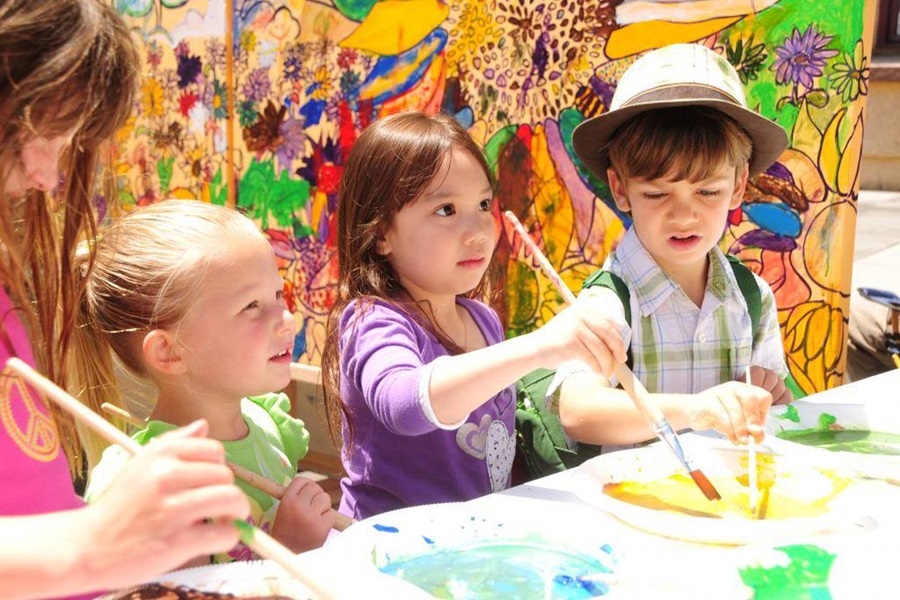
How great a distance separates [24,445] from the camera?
38.9 inches

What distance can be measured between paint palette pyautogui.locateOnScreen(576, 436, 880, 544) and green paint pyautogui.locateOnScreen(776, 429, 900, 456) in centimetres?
18

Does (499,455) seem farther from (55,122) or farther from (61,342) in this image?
(55,122)

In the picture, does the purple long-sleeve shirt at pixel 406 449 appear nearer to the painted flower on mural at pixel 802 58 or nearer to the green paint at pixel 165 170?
the painted flower on mural at pixel 802 58

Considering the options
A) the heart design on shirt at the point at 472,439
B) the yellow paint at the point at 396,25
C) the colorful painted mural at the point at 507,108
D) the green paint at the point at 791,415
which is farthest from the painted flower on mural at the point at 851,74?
the heart design on shirt at the point at 472,439

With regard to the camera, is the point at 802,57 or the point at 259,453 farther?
the point at 802,57

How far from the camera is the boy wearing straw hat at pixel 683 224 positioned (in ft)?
5.49

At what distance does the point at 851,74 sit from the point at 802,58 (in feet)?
0.40

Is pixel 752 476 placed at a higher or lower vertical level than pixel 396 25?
lower

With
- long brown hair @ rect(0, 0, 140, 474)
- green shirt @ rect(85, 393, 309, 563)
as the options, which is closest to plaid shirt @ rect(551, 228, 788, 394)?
green shirt @ rect(85, 393, 309, 563)

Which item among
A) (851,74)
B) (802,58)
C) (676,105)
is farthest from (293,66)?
(676,105)

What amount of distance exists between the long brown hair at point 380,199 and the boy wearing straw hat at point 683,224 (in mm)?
285

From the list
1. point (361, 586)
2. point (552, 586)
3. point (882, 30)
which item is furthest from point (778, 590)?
point (882, 30)

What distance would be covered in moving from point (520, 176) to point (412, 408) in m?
1.68

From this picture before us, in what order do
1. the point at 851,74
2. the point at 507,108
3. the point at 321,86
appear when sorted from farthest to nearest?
the point at 321,86
the point at 507,108
the point at 851,74
